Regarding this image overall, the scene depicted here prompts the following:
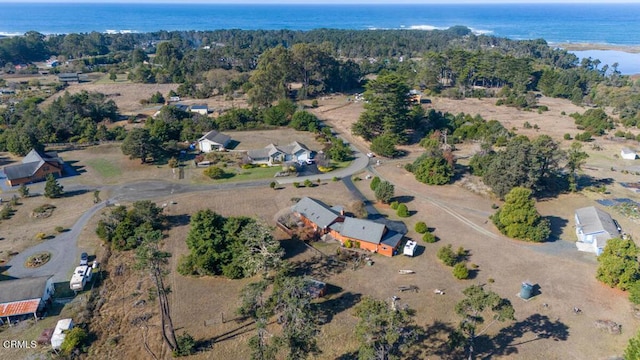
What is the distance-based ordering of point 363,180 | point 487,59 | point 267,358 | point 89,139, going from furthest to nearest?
point 487,59 → point 89,139 → point 363,180 → point 267,358

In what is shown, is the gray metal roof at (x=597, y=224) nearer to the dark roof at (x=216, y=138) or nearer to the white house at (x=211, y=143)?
the white house at (x=211, y=143)

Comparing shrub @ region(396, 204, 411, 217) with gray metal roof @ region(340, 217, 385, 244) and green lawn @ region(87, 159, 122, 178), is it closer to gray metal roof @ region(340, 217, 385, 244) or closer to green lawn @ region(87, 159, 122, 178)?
gray metal roof @ region(340, 217, 385, 244)

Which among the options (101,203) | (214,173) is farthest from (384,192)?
(101,203)

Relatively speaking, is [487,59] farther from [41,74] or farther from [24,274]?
[41,74]

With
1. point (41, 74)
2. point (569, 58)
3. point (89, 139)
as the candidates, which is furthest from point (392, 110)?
point (41, 74)

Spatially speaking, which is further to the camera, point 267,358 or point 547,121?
point 547,121

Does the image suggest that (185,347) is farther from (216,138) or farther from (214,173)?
(216,138)
